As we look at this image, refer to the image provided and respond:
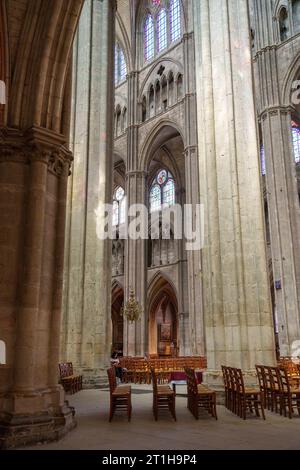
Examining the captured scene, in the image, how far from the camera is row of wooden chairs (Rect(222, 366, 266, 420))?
6.93 m

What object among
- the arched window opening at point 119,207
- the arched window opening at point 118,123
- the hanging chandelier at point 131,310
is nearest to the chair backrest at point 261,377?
the hanging chandelier at point 131,310

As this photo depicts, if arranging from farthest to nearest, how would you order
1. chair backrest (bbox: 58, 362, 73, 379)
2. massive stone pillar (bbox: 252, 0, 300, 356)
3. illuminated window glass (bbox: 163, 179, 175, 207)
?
illuminated window glass (bbox: 163, 179, 175, 207) < massive stone pillar (bbox: 252, 0, 300, 356) < chair backrest (bbox: 58, 362, 73, 379)

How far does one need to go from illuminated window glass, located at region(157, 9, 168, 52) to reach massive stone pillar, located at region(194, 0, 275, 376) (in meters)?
18.9

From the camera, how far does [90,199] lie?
45.1ft

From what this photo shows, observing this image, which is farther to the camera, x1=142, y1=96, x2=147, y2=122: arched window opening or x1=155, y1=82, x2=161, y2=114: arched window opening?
x1=142, y1=96, x2=147, y2=122: arched window opening

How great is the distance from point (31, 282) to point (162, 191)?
28033 millimetres

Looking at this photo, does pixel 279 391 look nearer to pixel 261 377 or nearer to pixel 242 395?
pixel 242 395

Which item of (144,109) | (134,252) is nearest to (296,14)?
(144,109)

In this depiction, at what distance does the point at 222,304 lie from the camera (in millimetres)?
9453

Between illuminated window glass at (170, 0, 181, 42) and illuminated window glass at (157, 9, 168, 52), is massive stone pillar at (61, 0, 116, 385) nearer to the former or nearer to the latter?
illuminated window glass at (170, 0, 181, 42)

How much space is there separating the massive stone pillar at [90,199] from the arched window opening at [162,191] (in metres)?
17.9

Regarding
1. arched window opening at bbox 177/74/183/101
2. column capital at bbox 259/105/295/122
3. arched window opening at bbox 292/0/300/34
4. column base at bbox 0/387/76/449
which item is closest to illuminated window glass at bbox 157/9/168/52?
arched window opening at bbox 177/74/183/101

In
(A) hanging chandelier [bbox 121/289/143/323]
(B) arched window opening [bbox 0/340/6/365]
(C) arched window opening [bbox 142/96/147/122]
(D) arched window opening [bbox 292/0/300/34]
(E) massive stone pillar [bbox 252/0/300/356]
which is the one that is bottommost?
(B) arched window opening [bbox 0/340/6/365]

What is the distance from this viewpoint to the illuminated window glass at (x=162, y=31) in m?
29.1
